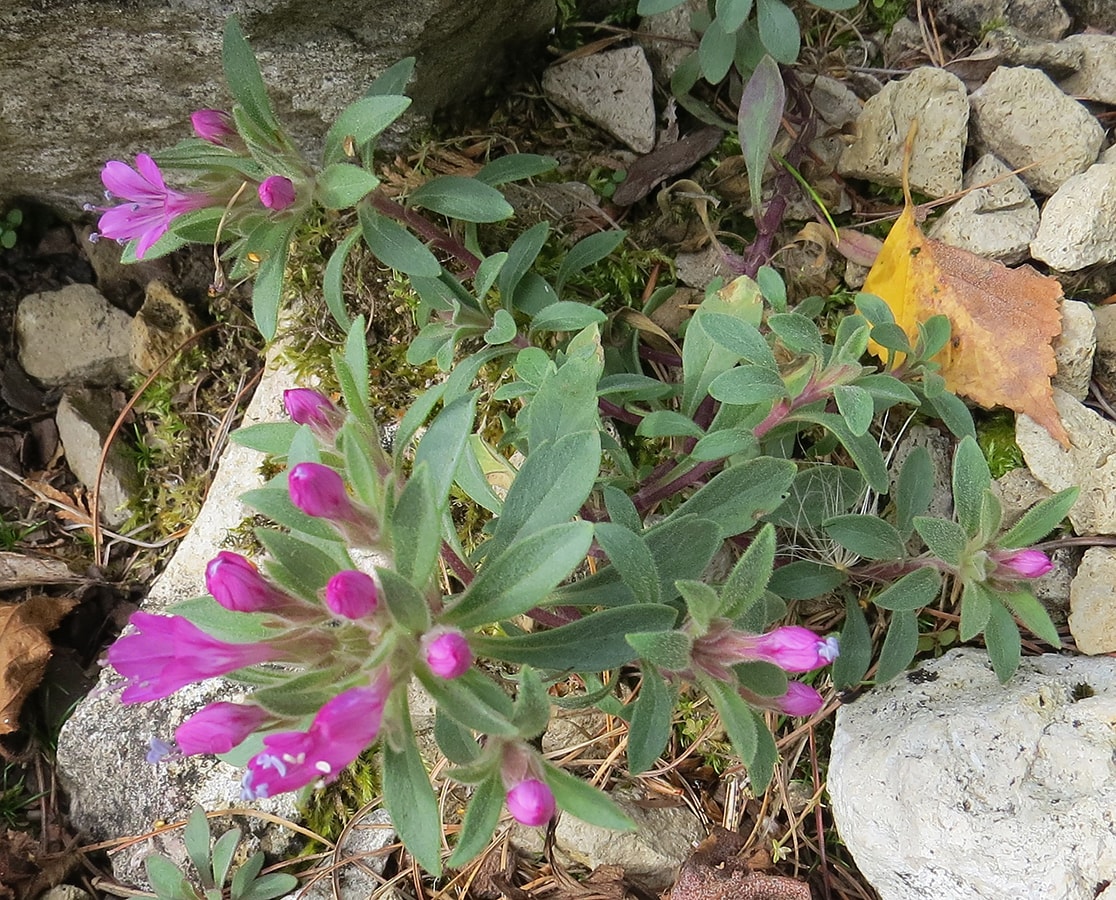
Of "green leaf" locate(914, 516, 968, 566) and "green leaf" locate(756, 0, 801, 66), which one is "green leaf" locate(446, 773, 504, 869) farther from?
"green leaf" locate(756, 0, 801, 66)

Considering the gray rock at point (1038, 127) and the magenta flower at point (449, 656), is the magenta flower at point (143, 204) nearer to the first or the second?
the magenta flower at point (449, 656)

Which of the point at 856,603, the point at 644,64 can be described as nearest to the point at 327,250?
the point at 644,64

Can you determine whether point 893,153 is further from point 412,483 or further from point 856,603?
point 412,483

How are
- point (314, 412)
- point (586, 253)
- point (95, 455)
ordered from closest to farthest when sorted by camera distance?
point (314, 412)
point (586, 253)
point (95, 455)

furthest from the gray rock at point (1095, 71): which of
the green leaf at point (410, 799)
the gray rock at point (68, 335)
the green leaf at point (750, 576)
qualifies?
the gray rock at point (68, 335)

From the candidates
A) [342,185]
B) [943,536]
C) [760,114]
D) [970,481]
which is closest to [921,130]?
[760,114]

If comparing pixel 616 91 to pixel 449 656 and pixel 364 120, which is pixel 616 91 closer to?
pixel 364 120
